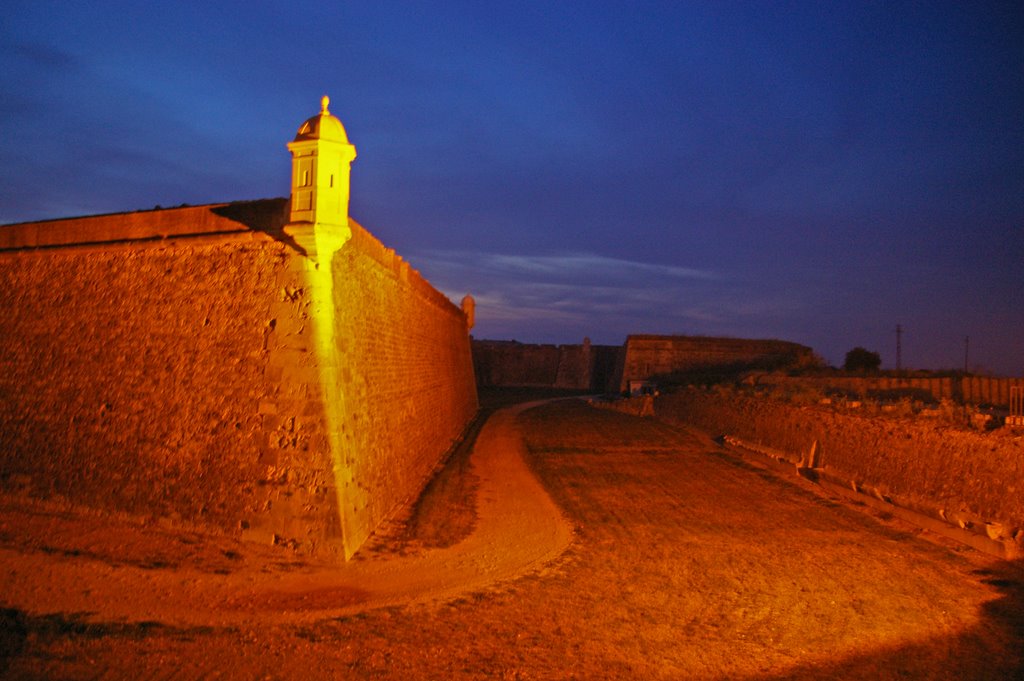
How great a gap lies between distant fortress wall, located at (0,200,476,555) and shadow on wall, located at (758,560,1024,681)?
230 inches

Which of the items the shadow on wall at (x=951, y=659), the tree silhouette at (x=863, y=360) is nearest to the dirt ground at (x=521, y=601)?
the shadow on wall at (x=951, y=659)

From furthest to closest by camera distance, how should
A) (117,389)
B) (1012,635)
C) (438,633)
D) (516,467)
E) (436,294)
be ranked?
(436,294) → (516,467) → (117,389) → (1012,635) → (438,633)

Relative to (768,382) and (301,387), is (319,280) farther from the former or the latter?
(768,382)

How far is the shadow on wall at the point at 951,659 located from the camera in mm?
6203

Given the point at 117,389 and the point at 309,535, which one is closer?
the point at 309,535

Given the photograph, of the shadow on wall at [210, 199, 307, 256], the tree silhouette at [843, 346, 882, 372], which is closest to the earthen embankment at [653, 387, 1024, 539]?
the shadow on wall at [210, 199, 307, 256]

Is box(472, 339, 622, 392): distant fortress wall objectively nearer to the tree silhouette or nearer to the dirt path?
the tree silhouette

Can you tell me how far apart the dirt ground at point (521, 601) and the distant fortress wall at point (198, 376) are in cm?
56

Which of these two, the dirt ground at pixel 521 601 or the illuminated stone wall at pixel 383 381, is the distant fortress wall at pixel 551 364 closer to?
the illuminated stone wall at pixel 383 381

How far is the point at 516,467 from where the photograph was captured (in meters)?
18.4

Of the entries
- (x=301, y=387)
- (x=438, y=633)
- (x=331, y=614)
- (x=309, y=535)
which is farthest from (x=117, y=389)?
(x=438, y=633)

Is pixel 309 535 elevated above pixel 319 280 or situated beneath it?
situated beneath

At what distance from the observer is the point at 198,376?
10023 mm

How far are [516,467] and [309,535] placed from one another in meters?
9.83
